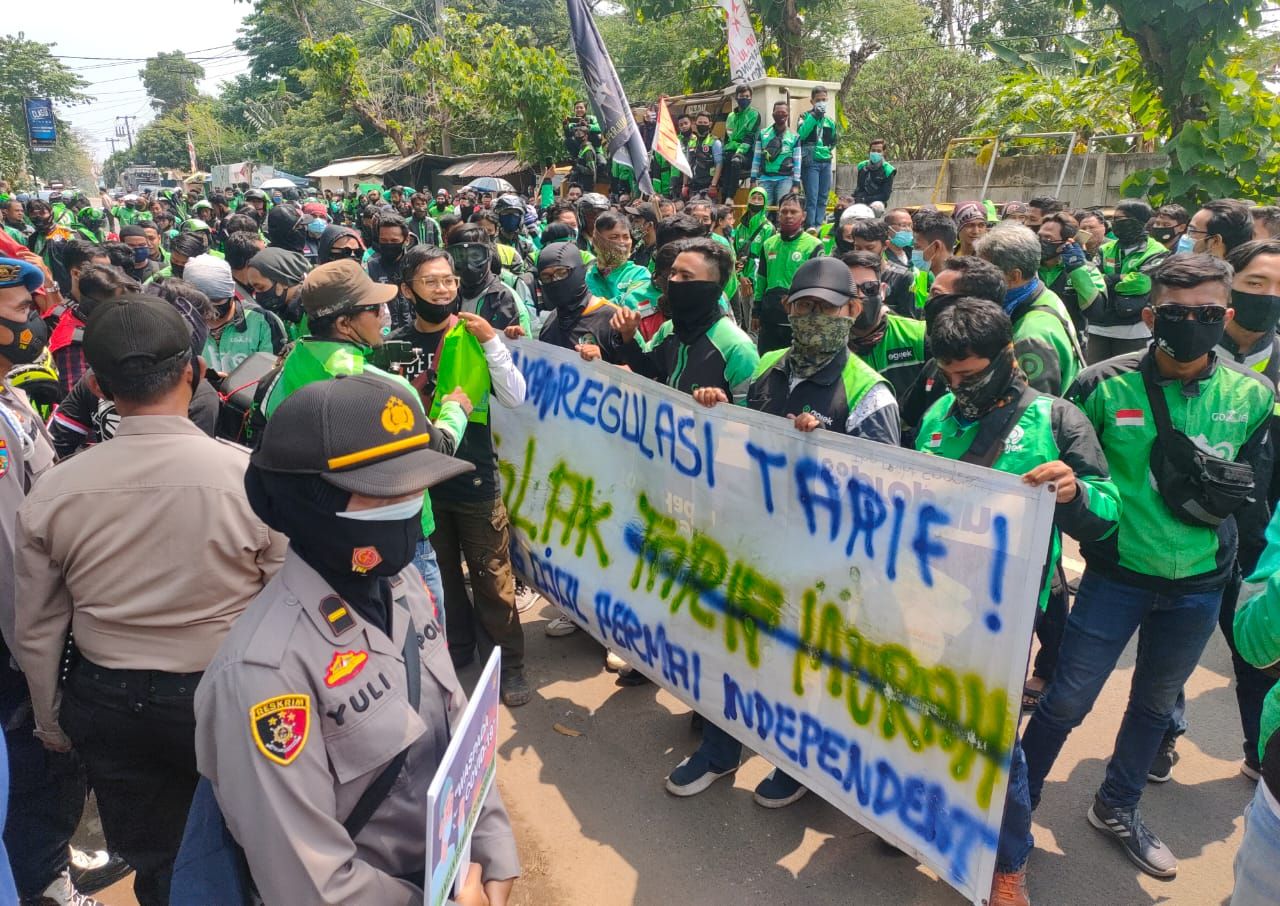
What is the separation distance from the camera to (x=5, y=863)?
1305 mm

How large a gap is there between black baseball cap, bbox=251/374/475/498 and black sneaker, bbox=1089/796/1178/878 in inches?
109

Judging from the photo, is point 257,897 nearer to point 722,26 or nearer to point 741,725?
point 741,725

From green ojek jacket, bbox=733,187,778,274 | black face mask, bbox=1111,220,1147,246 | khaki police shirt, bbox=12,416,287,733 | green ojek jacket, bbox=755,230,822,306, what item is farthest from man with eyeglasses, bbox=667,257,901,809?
green ojek jacket, bbox=733,187,778,274

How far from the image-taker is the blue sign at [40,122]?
2074 inches

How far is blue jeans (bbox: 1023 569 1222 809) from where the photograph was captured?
9.14 ft

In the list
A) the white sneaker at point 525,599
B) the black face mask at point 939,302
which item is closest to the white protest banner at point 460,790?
the black face mask at point 939,302

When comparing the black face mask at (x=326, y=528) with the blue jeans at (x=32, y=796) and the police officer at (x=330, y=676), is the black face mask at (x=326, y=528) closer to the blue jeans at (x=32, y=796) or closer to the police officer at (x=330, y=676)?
the police officer at (x=330, y=676)

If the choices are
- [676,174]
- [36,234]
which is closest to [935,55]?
[676,174]

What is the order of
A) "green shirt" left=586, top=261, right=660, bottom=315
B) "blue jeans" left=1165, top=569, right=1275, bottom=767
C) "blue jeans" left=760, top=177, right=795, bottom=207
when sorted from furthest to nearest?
1. "blue jeans" left=760, top=177, right=795, bottom=207
2. "green shirt" left=586, top=261, right=660, bottom=315
3. "blue jeans" left=1165, top=569, right=1275, bottom=767

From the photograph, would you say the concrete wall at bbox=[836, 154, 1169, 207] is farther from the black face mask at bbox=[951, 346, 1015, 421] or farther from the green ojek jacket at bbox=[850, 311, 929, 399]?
the black face mask at bbox=[951, 346, 1015, 421]

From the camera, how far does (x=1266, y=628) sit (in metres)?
1.79

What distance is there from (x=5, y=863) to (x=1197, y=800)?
3677 mm

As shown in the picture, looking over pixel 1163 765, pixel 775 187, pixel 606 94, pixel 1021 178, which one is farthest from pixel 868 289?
pixel 1021 178

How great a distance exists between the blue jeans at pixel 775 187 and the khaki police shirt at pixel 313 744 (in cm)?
1299
